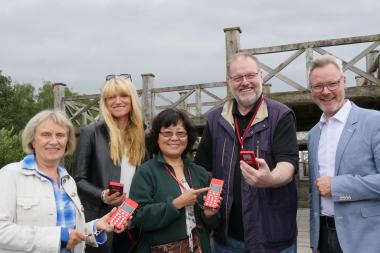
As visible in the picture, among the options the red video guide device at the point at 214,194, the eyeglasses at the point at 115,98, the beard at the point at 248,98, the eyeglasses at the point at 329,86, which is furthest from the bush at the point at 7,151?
the eyeglasses at the point at 329,86

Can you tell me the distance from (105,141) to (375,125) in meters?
1.86

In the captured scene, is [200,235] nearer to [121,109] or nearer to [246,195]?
[246,195]

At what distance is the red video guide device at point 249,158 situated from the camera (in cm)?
270

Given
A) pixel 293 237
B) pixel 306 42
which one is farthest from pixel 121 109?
pixel 306 42

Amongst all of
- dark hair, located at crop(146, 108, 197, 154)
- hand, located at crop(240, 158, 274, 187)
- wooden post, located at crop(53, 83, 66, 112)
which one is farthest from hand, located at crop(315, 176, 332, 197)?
wooden post, located at crop(53, 83, 66, 112)

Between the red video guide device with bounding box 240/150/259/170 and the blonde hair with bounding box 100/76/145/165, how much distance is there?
3.12ft

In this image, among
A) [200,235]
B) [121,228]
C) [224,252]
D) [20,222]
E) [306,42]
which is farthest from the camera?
[306,42]

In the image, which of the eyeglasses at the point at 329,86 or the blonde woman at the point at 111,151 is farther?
the blonde woman at the point at 111,151

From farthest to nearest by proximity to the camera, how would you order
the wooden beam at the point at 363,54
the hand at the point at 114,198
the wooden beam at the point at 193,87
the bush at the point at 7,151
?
the wooden beam at the point at 193,87 < the wooden beam at the point at 363,54 < the bush at the point at 7,151 < the hand at the point at 114,198

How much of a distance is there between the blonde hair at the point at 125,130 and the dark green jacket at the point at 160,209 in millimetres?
321

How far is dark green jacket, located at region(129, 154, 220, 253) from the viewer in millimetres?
2867

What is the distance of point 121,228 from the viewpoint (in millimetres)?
2756

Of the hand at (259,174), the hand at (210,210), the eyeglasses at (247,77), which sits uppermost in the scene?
the eyeglasses at (247,77)

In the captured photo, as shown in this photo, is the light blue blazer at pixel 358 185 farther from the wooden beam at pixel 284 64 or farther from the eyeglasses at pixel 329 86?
the wooden beam at pixel 284 64
